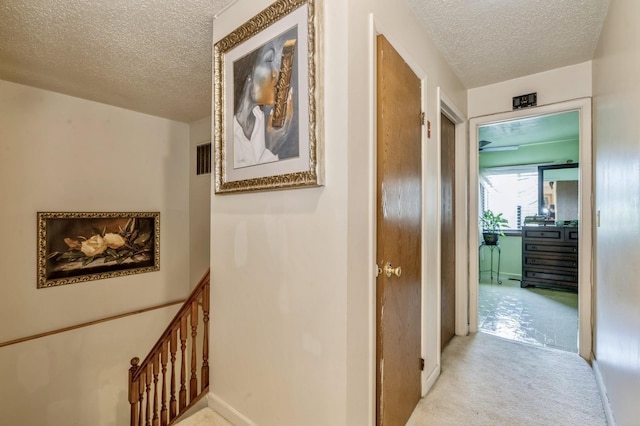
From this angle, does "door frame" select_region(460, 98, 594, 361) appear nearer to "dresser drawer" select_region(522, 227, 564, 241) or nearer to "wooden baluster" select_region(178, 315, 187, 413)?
"dresser drawer" select_region(522, 227, 564, 241)

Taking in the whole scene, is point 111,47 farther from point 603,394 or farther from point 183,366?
point 603,394

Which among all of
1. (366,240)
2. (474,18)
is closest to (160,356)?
(366,240)

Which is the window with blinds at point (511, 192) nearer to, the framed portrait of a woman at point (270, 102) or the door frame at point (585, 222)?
the door frame at point (585, 222)

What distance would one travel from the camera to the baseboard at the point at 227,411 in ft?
5.13

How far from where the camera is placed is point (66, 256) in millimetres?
2898

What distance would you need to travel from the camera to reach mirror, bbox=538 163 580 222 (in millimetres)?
4711

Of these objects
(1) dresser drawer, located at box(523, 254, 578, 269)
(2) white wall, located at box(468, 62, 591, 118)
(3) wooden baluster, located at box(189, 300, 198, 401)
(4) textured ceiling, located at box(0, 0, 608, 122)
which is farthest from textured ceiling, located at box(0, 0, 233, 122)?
(1) dresser drawer, located at box(523, 254, 578, 269)

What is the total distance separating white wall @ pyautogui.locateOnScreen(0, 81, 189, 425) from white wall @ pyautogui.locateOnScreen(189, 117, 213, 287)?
29 centimetres

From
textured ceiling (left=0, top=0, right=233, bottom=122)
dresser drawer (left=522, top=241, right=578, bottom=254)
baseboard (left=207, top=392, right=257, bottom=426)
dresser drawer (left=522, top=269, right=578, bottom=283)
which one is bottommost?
baseboard (left=207, top=392, right=257, bottom=426)

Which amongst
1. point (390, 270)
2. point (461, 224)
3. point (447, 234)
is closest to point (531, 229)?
point (461, 224)

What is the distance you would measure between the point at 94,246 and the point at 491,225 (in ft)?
21.1

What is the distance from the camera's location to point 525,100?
8.61 feet

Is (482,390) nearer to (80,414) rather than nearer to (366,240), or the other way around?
(366,240)

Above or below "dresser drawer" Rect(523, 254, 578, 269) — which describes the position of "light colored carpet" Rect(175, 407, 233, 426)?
below
